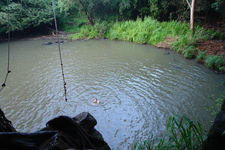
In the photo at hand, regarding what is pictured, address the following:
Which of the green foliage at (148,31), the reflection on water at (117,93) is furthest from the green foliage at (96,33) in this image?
the reflection on water at (117,93)

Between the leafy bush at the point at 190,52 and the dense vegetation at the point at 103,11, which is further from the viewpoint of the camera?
the dense vegetation at the point at 103,11

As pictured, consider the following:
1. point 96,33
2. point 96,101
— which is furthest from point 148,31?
point 96,101

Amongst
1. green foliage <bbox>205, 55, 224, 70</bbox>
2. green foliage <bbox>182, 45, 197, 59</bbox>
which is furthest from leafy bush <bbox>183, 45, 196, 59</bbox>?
green foliage <bbox>205, 55, 224, 70</bbox>

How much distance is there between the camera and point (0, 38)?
18734mm

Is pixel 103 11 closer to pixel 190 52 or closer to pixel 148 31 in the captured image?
pixel 148 31

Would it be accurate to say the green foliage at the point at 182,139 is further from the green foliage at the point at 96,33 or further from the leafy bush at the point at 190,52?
the green foliage at the point at 96,33

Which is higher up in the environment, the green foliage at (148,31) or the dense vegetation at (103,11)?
the dense vegetation at (103,11)

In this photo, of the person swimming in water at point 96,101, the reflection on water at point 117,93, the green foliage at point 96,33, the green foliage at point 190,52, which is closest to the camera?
the reflection on water at point 117,93

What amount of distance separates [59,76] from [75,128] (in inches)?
238

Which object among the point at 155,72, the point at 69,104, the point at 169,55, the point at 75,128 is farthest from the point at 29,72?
the point at 169,55

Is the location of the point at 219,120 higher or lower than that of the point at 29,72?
higher

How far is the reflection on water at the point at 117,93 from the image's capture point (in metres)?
4.41

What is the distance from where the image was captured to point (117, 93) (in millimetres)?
6059

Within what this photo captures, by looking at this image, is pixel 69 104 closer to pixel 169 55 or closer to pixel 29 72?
pixel 29 72
